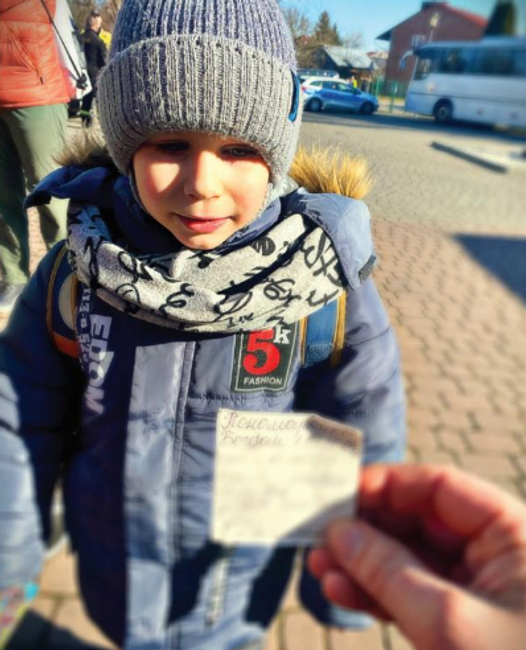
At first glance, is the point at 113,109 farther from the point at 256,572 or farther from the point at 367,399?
the point at 256,572

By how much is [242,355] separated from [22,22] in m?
1.32

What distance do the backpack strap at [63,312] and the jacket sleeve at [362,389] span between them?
0.37 metres

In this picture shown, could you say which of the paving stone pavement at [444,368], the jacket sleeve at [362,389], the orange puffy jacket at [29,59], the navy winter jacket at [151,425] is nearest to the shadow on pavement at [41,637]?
the paving stone pavement at [444,368]

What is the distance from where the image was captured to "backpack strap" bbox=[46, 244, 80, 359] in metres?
0.74

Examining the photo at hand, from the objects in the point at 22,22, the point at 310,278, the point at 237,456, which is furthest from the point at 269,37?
the point at 22,22

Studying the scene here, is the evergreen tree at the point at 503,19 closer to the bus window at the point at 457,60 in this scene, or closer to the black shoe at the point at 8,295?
the bus window at the point at 457,60

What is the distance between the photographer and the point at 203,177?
0.62m

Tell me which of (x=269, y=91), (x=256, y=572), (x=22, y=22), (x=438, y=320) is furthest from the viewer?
(x=438, y=320)

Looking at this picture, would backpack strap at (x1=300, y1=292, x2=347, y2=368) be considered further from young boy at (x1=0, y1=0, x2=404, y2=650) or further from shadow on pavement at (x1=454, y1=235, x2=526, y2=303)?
shadow on pavement at (x1=454, y1=235, x2=526, y2=303)

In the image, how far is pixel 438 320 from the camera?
2.44 metres

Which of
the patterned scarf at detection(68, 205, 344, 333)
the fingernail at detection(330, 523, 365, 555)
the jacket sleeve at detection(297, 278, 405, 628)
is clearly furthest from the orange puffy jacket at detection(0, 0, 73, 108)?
the fingernail at detection(330, 523, 365, 555)

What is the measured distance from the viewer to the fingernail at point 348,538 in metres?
0.43

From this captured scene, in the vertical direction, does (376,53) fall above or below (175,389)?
above

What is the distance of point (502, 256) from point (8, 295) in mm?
2560
